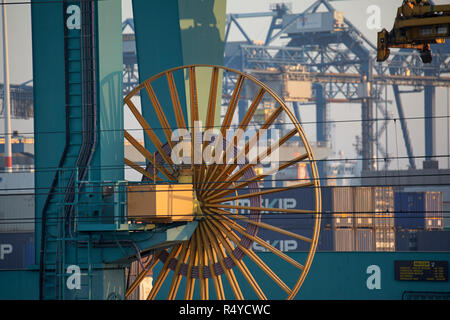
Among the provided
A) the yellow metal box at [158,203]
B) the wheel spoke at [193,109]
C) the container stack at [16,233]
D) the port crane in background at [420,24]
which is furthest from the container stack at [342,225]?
the yellow metal box at [158,203]

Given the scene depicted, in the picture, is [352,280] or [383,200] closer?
[352,280]

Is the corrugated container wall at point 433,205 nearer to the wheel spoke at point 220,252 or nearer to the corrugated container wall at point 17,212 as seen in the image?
the corrugated container wall at point 17,212

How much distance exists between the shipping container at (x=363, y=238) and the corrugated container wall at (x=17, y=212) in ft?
59.8

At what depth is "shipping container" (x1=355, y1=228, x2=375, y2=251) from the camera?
140 feet

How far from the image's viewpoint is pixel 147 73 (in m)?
24.9

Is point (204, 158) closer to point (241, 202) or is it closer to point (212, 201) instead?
point (212, 201)

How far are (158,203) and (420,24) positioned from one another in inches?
340

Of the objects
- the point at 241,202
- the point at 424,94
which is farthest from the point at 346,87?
the point at 241,202

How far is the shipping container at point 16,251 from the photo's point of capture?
4291 cm

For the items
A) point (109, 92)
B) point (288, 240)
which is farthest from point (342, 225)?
point (109, 92)

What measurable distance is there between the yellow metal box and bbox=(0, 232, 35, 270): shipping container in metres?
23.8

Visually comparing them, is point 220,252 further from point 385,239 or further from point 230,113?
point 385,239

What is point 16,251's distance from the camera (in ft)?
142
